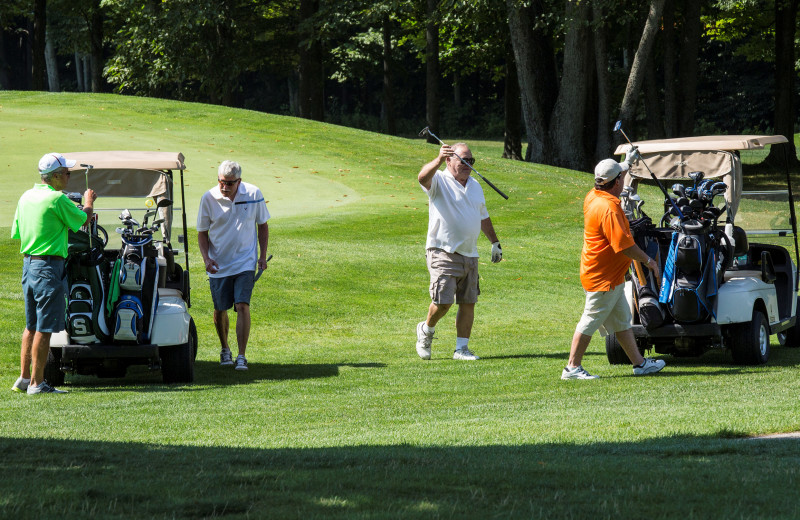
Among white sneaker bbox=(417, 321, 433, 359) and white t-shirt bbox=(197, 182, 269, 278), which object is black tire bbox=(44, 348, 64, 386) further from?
white sneaker bbox=(417, 321, 433, 359)

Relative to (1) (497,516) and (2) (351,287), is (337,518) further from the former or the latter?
(2) (351,287)

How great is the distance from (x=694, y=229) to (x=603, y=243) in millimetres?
1041

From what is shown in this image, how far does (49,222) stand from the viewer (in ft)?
25.4

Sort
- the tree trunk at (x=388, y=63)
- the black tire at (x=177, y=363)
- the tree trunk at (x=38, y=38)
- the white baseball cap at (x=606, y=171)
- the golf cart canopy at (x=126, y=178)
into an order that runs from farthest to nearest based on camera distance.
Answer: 1. the tree trunk at (x=388, y=63)
2. the tree trunk at (x=38, y=38)
3. the golf cart canopy at (x=126, y=178)
4. the black tire at (x=177, y=363)
5. the white baseball cap at (x=606, y=171)

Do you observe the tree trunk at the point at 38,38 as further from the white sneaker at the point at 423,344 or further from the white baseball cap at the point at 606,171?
the white baseball cap at the point at 606,171

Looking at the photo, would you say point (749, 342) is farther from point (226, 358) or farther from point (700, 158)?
point (226, 358)

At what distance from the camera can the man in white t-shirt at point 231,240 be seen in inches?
362

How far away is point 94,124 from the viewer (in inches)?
1062

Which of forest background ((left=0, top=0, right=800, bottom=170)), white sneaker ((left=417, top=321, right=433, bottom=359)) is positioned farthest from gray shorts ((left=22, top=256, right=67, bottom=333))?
forest background ((left=0, top=0, right=800, bottom=170))

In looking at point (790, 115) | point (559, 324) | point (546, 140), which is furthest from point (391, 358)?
point (790, 115)

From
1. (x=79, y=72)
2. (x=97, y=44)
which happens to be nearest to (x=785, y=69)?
A: (x=97, y=44)

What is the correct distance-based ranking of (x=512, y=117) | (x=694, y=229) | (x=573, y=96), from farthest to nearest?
(x=512, y=117) < (x=573, y=96) < (x=694, y=229)

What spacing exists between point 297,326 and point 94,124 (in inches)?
644

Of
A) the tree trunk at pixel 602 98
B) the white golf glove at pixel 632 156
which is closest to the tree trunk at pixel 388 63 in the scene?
the tree trunk at pixel 602 98
